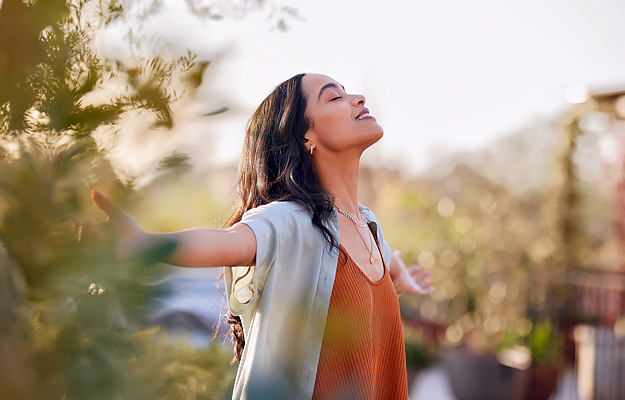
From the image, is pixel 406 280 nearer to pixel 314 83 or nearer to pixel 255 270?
pixel 314 83

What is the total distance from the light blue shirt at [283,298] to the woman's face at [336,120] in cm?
32

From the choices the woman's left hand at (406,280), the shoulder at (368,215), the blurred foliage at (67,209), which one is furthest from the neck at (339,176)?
the blurred foliage at (67,209)

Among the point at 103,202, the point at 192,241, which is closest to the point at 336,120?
the point at 192,241

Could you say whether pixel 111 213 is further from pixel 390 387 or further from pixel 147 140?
pixel 390 387

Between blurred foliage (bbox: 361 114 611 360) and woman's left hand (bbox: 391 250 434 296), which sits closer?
woman's left hand (bbox: 391 250 434 296)

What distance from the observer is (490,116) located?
9.91 meters

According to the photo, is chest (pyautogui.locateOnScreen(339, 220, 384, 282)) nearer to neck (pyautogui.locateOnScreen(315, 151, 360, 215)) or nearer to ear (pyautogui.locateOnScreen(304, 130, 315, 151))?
neck (pyautogui.locateOnScreen(315, 151, 360, 215))

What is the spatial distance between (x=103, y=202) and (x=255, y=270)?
610 millimetres

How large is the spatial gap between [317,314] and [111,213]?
2.59ft

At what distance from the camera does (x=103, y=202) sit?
0.51 metres

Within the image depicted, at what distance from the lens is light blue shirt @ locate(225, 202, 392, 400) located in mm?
1122

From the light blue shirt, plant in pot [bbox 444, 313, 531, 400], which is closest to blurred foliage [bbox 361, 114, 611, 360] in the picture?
plant in pot [bbox 444, 313, 531, 400]

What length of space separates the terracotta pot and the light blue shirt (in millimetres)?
3409

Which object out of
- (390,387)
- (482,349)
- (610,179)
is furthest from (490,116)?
(390,387)
